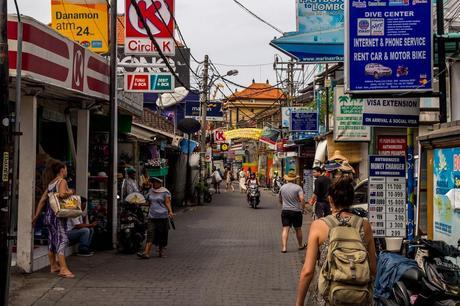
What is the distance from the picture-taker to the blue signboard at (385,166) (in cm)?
878

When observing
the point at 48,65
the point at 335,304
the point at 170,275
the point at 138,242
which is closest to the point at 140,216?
the point at 138,242

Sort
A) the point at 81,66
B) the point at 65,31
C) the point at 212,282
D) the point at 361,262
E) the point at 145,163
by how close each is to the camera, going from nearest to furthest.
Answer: the point at 361,262 → the point at 212,282 → the point at 81,66 → the point at 65,31 → the point at 145,163

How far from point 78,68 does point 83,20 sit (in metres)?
3.67

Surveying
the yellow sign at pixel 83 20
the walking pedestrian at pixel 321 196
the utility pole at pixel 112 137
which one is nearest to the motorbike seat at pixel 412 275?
the utility pole at pixel 112 137

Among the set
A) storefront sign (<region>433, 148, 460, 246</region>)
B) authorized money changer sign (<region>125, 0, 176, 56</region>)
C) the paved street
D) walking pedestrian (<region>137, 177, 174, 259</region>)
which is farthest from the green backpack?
authorized money changer sign (<region>125, 0, 176, 56</region>)

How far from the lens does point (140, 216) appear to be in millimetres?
12547

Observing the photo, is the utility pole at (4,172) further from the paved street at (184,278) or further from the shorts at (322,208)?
the shorts at (322,208)

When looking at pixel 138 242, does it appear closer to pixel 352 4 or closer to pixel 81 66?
pixel 81 66

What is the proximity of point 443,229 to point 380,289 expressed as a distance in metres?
1.21

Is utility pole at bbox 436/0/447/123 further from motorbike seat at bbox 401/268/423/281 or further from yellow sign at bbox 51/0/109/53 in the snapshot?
yellow sign at bbox 51/0/109/53

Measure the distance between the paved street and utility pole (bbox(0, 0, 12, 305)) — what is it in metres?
1.75

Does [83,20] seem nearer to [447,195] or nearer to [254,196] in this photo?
[447,195]

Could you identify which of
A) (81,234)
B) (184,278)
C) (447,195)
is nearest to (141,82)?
(81,234)

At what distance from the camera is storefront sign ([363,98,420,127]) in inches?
352
